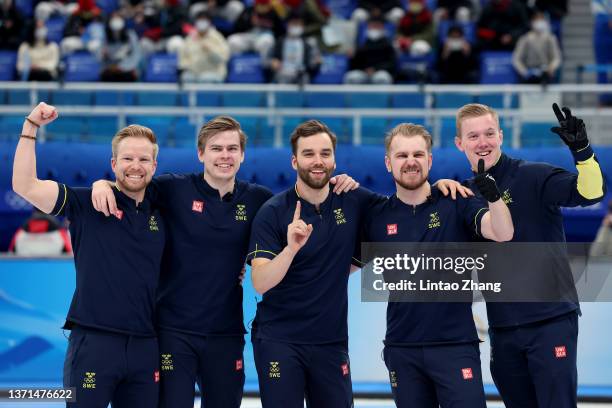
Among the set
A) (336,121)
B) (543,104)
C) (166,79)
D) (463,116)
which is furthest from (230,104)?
(463,116)

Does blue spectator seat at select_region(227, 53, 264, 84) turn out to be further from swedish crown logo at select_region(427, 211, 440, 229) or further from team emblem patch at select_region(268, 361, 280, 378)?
team emblem patch at select_region(268, 361, 280, 378)

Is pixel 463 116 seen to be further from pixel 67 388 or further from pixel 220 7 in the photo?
pixel 220 7

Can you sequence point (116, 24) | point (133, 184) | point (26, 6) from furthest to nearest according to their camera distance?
point (26, 6) → point (116, 24) → point (133, 184)

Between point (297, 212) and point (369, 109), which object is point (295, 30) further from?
point (297, 212)

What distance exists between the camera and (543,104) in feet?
45.9

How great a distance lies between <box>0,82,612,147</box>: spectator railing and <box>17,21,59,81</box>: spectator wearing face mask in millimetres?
2589

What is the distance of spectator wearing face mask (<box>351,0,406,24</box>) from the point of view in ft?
62.0

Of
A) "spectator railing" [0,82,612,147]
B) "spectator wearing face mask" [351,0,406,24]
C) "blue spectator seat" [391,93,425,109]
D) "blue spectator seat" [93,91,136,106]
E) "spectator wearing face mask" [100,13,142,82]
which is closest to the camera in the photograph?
"spectator railing" [0,82,612,147]

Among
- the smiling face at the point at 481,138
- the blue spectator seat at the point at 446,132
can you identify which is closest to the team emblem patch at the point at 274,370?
the smiling face at the point at 481,138

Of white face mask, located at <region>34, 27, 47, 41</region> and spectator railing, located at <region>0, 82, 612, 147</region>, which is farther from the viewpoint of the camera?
white face mask, located at <region>34, 27, 47, 41</region>

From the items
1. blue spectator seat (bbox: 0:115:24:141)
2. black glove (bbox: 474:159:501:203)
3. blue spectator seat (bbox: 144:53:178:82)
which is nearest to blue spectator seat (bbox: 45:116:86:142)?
blue spectator seat (bbox: 0:115:24:141)

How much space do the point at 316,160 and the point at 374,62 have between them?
1064 cm

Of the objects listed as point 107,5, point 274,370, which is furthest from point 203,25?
point 274,370

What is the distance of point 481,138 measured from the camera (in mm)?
6648
